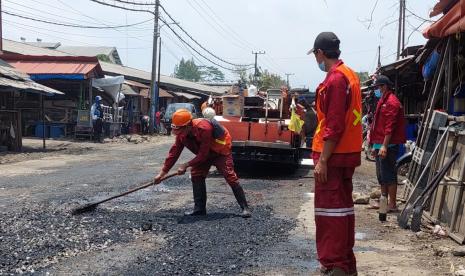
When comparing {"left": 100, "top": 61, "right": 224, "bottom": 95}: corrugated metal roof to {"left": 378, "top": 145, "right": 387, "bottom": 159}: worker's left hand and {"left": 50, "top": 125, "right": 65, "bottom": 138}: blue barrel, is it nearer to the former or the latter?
{"left": 50, "top": 125, "right": 65, "bottom": 138}: blue barrel

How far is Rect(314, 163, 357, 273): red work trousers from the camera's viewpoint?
12.3 feet

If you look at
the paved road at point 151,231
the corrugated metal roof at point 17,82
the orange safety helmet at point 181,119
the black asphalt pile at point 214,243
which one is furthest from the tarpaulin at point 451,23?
the corrugated metal roof at point 17,82

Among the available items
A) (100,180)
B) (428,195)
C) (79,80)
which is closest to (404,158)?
(428,195)

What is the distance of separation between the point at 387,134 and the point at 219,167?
2.27 metres

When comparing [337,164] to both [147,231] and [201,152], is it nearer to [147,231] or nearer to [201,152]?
[147,231]

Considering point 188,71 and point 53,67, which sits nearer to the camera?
point 53,67

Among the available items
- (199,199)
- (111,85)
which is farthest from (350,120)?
(111,85)

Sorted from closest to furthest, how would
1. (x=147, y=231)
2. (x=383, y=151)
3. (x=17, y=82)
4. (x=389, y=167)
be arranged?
(x=147, y=231) → (x=383, y=151) → (x=389, y=167) → (x=17, y=82)

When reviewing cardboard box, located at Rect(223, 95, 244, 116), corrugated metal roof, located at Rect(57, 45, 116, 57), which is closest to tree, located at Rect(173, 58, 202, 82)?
corrugated metal roof, located at Rect(57, 45, 116, 57)

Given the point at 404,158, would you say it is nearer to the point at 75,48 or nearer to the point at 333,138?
the point at 333,138

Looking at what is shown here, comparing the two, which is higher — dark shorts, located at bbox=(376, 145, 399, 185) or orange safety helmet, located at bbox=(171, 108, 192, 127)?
orange safety helmet, located at bbox=(171, 108, 192, 127)

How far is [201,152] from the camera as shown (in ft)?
22.4

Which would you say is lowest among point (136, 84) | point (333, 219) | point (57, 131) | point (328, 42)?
point (57, 131)

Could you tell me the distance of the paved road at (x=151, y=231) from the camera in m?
4.75
